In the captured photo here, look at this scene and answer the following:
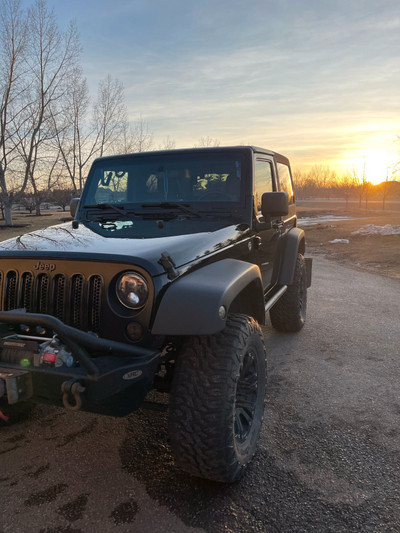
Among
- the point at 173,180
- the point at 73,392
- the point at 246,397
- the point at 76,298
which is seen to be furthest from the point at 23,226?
the point at 73,392

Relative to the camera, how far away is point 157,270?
2277mm

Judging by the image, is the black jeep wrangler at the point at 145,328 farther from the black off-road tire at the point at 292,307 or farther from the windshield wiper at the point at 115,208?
the black off-road tire at the point at 292,307

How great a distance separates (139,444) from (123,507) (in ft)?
1.93

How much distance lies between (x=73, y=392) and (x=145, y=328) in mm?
480

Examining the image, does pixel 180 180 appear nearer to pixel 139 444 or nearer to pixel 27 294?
pixel 27 294

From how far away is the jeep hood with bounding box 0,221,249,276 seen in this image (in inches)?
92.4

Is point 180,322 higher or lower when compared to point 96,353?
higher

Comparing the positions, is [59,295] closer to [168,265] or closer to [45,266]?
[45,266]

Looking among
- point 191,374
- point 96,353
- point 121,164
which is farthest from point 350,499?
point 121,164

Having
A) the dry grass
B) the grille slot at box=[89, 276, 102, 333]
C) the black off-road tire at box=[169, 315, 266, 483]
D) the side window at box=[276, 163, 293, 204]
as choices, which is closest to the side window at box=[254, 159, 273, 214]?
the side window at box=[276, 163, 293, 204]

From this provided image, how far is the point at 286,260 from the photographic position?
4.56 m

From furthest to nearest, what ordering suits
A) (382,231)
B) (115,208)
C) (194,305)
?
(382,231), (115,208), (194,305)

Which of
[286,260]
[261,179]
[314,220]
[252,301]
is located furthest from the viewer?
[314,220]

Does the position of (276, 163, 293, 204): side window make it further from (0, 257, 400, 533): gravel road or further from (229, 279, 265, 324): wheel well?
(0, 257, 400, 533): gravel road
